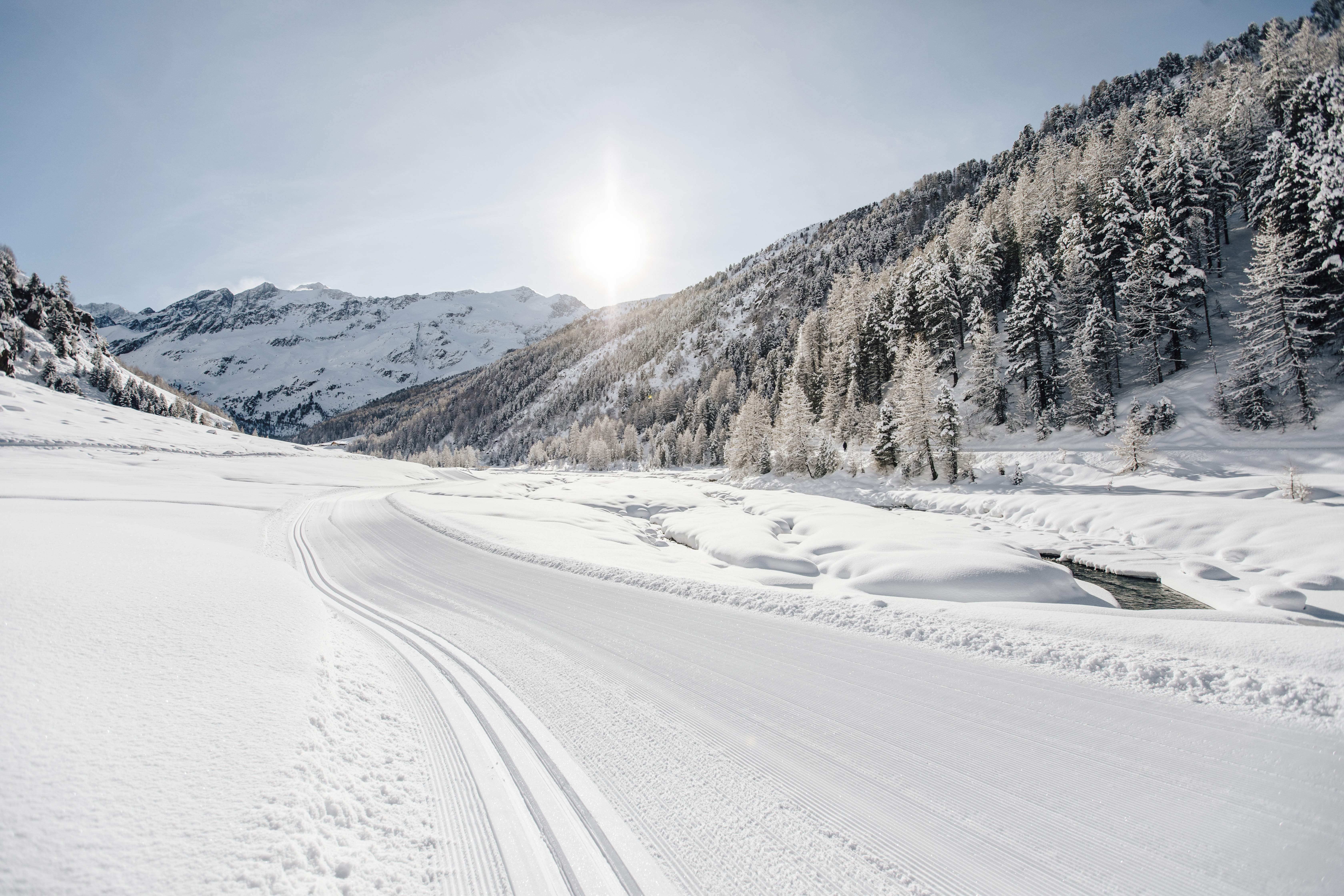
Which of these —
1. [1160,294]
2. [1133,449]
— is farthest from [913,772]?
[1160,294]

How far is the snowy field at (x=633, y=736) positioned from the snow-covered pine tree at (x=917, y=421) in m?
21.5

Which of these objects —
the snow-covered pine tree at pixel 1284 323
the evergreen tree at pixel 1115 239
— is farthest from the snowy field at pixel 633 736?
the evergreen tree at pixel 1115 239

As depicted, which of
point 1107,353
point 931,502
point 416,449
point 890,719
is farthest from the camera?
point 416,449

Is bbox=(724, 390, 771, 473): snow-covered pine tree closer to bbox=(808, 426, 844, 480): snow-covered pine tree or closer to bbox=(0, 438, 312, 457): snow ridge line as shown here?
bbox=(808, 426, 844, 480): snow-covered pine tree

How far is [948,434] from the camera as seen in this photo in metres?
29.7

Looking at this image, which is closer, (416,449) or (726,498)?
(726,498)

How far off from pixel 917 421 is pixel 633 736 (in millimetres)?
31311

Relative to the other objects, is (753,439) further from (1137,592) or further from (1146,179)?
(1146,179)

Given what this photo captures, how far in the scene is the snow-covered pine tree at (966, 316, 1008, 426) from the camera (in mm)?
37062

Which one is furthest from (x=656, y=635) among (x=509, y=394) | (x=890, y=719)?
(x=509, y=394)

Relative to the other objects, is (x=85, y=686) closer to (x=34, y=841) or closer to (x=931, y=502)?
(x=34, y=841)

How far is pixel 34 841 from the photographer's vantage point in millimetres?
1928

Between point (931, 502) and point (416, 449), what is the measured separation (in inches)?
7022

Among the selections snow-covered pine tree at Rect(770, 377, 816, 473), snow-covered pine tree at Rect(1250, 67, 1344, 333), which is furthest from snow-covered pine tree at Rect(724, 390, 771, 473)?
snow-covered pine tree at Rect(1250, 67, 1344, 333)
